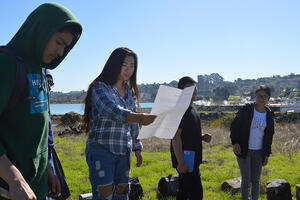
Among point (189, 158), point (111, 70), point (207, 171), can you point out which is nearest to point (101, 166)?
point (111, 70)

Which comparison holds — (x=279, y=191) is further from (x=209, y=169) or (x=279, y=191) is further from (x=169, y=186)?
(x=209, y=169)

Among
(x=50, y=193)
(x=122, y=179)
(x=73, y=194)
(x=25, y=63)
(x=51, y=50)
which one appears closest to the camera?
Result: (x=25, y=63)

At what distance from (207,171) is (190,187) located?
337 cm

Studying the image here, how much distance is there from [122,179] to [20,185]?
4.13 ft

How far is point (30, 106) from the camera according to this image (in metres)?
1.26

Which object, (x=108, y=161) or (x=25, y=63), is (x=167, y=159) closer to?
(x=108, y=161)

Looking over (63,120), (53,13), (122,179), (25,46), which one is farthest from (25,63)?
(63,120)

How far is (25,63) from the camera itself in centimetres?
125

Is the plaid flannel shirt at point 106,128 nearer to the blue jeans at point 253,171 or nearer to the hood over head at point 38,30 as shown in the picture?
the hood over head at point 38,30

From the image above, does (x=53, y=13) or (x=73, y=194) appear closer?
(x=53, y=13)

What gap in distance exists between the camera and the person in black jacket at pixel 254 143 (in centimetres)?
362

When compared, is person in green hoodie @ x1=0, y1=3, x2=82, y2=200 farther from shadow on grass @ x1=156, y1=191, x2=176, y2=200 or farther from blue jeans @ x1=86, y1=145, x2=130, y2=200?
shadow on grass @ x1=156, y1=191, x2=176, y2=200

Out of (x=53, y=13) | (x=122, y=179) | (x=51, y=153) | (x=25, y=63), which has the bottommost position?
(x=122, y=179)

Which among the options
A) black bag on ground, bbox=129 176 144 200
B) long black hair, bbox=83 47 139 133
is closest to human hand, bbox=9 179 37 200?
long black hair, bbox=83 47 139 133
